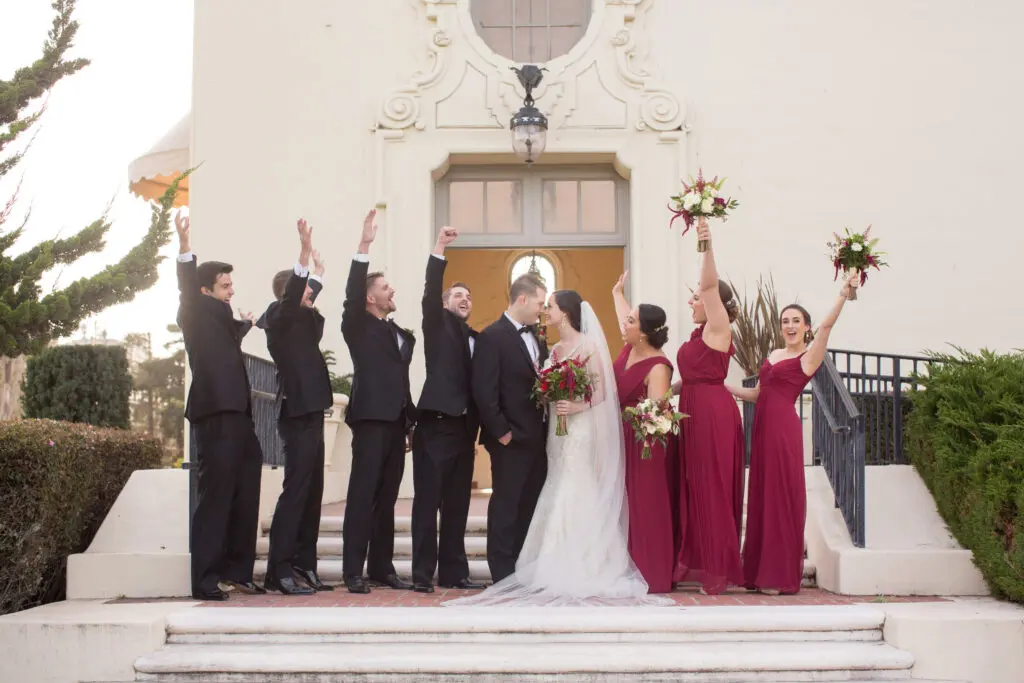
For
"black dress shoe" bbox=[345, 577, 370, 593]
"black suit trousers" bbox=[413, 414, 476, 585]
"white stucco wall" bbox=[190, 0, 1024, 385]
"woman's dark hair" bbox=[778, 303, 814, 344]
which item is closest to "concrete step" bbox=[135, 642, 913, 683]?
"black dress shoe" bbox=[345, 577, 370, 593]

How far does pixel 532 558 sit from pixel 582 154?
18.0 ft

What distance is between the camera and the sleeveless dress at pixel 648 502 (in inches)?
276

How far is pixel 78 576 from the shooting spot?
725cm

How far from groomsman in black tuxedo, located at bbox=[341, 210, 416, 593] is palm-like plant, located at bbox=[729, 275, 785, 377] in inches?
175

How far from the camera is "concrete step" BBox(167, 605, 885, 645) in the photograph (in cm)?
589

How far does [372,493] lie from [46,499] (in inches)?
74.9

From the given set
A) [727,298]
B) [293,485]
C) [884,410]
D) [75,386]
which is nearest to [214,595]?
[293,485]

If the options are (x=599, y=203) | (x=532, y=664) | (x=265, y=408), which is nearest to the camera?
(x=532, y=664)

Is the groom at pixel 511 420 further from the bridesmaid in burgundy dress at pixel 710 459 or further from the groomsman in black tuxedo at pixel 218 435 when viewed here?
the groomsman in black tuxedo at pixel 218 435

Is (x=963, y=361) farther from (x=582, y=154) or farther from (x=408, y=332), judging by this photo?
(x=582, y=154)

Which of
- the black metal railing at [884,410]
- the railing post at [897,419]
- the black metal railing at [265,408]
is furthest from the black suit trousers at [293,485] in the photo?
the railing post at [897,419]

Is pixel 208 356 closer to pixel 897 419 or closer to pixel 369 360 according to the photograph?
pixel 369 360

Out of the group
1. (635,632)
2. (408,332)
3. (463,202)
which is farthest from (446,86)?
(635,632)

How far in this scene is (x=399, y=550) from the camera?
8.07m
